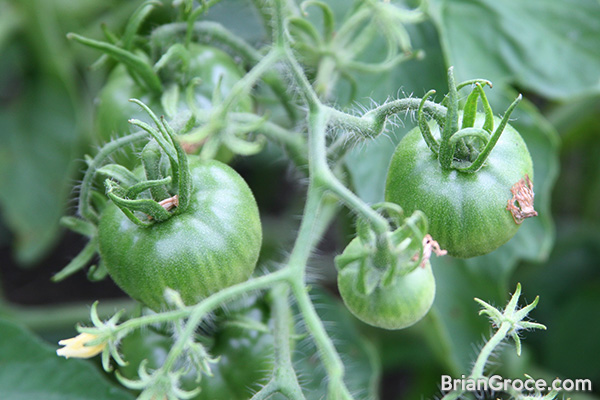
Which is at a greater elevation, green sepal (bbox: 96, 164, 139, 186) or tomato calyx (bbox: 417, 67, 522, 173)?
tomato calyx (bbox: 417, 67, 522, 173)

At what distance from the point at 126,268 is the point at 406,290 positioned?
331 mm

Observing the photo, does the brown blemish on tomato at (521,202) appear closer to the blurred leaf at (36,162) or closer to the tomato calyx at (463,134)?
the tomato calyx at (463,134)

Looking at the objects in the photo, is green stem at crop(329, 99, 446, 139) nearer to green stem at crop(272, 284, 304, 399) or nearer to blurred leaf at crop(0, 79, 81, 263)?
green stem at crop(272, 284, 304, 399)

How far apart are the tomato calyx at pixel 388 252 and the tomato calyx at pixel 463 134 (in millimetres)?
82

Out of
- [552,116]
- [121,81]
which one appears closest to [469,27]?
[552,116]

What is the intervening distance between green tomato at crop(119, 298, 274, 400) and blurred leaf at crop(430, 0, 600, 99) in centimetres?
66

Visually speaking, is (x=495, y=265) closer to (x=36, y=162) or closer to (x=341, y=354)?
(x=341, y=354)

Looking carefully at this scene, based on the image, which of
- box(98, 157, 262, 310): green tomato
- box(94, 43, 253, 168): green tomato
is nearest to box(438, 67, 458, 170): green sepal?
box(98, 157, 262, 310): green tomato

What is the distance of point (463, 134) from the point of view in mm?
718

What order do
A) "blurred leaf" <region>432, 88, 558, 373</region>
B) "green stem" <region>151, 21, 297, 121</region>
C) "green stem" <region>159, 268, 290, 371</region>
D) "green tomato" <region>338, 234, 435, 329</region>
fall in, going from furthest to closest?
"blurred leaf" <region>432, 88, 558, 373</region>
"green stem" <region>151, 21, 297, 121</region>
"green tomato" <region>338, 234, 435, 329</region>
"green stem" <region>159, 268, 290, 371</region>

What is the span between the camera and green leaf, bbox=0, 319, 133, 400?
3.31ft

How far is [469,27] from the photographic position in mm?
1289

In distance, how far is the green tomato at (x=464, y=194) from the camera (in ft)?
2.50

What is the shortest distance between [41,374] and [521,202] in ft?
2.49
